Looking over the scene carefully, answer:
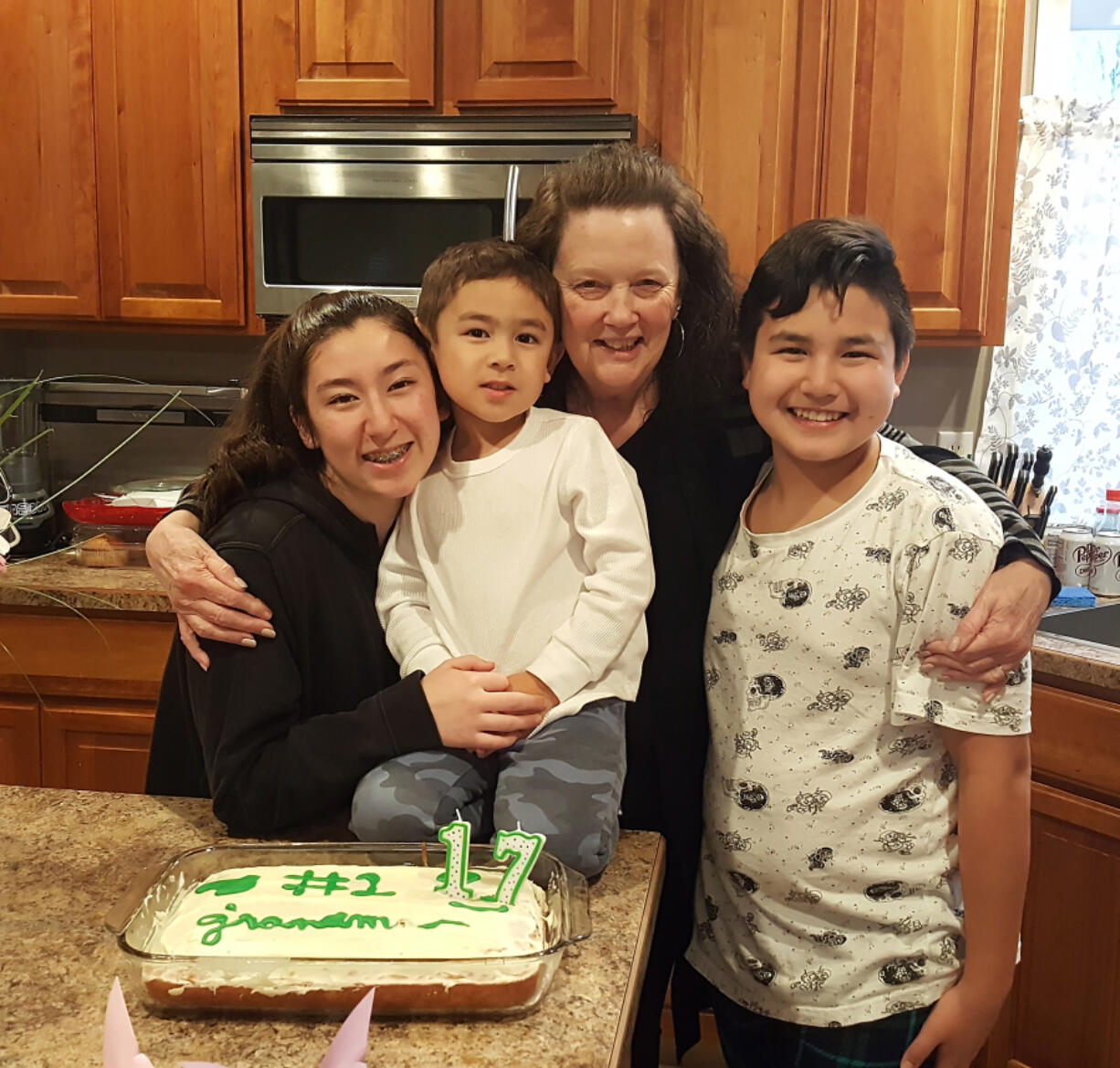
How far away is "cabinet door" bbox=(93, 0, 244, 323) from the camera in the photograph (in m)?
2.59

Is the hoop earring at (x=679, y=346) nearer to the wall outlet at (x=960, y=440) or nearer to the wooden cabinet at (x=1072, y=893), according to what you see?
the wooden cabinet at (x=1072, y=893)

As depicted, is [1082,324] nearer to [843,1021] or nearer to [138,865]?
[843,1021]

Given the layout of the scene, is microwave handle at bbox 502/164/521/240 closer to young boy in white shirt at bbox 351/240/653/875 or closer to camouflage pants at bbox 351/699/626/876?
young boy in white shirt at bbox 351/240/653/875

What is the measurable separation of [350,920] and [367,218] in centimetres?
206

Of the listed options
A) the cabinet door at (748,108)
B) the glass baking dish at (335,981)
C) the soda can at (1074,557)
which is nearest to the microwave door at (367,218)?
the cabinet door at (748,108)

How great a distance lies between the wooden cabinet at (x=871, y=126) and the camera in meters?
2.35

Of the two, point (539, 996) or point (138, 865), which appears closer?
Answer: point (539, 996)

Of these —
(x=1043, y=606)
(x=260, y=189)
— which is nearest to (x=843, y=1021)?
(x=1043, y=606)

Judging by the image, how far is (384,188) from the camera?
2486 mm

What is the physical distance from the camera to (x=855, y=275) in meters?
1.12

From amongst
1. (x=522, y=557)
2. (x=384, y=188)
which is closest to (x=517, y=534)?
(x=522, y=557)

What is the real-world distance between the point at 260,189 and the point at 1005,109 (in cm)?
169

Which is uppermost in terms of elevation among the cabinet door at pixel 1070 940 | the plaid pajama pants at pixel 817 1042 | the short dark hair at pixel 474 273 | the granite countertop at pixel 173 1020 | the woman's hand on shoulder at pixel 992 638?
the short dark hair at pixel 474 273

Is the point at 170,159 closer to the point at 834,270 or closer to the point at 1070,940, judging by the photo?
the point at 834,270
